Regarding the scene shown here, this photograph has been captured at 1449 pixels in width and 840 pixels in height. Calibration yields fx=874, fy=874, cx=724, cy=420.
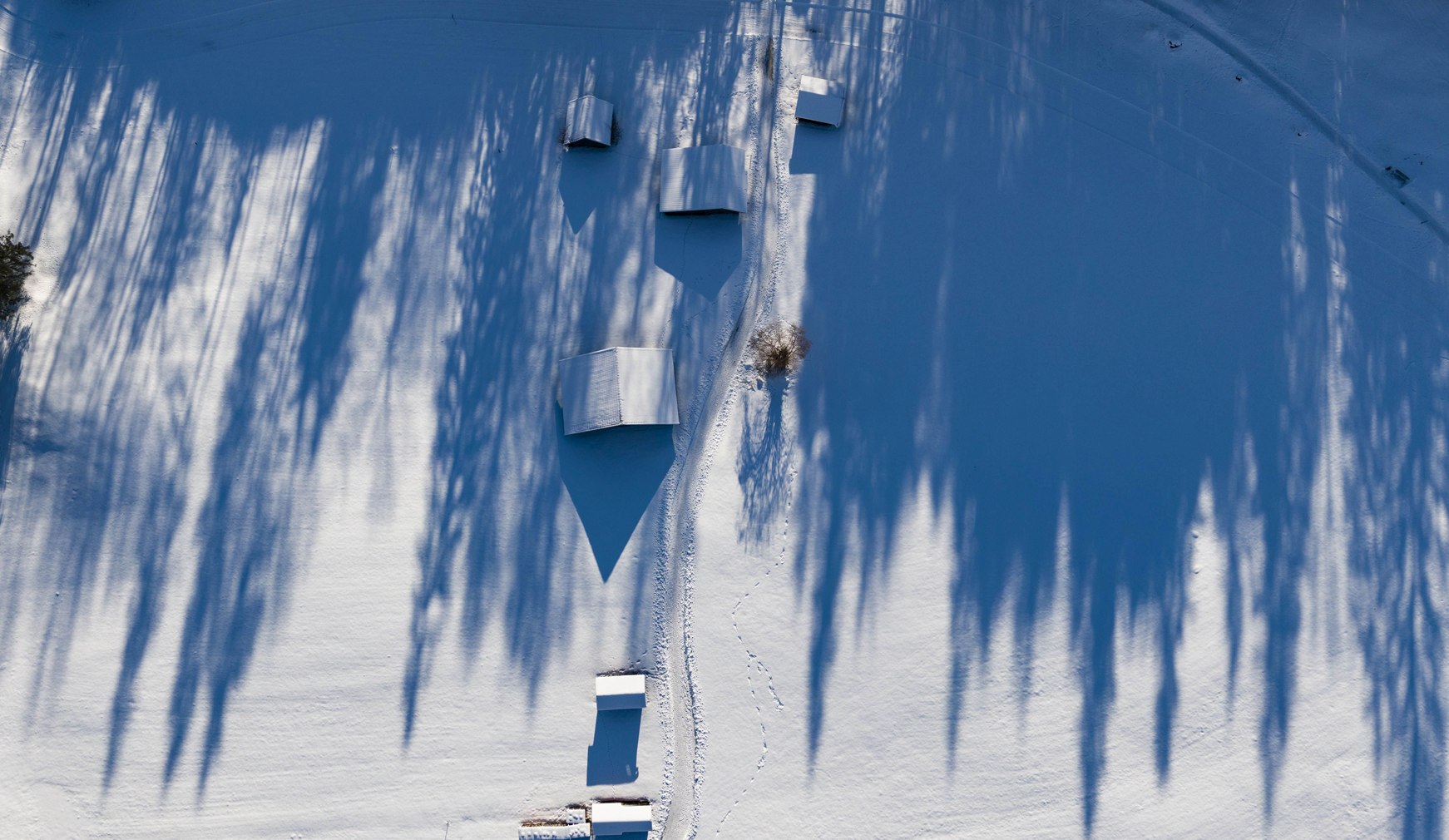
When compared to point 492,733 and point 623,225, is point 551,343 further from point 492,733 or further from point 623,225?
point 492,733

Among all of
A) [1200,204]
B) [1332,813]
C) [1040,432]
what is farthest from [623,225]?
[1332,813]

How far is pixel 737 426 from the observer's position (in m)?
A: 17.3

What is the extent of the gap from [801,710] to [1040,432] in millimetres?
7182

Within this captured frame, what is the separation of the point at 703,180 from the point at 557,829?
1264cm

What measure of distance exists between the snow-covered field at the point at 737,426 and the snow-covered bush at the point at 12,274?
1.42 ft

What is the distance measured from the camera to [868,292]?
17641 mm

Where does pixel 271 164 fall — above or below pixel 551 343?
above

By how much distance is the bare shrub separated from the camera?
56.9ft

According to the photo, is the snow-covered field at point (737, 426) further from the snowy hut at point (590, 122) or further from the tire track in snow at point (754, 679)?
the snowy hut at point (590, 122)

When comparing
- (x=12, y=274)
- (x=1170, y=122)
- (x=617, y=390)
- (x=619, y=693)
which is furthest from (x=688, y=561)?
(x=12, y=274)

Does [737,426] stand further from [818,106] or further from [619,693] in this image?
[818,106]

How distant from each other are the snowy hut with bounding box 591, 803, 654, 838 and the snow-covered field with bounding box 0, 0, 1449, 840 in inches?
20.9

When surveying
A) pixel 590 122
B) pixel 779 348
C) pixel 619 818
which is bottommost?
pixel 619 818

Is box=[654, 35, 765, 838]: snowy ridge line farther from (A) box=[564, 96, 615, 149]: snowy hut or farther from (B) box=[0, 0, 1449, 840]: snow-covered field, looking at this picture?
(A) box=[564, 96, 615, 149]: snowy hut
